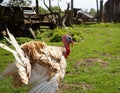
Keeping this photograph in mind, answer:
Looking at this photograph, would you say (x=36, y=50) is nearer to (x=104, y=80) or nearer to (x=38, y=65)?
(x=38, y=65)

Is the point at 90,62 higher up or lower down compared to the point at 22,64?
lower down

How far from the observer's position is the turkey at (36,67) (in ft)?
17.2

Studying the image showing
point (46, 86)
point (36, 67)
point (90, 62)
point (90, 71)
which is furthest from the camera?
point (90, 62)

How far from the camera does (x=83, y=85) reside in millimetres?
9242

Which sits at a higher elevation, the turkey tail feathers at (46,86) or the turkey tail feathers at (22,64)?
the turkey tail feathers at (22,64)

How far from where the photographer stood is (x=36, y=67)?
562 cm

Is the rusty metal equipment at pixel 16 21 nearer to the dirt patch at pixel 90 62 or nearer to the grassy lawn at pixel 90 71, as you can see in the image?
the grassy lawn at pixel 90 71

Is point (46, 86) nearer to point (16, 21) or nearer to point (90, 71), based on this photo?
point (90, 71)

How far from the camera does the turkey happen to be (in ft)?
17.2

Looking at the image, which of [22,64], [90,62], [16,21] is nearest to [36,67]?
[22,64]

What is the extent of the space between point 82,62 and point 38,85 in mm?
6680

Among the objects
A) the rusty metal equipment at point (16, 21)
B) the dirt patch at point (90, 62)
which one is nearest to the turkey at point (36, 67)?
the dirt patch at point (90, 62)

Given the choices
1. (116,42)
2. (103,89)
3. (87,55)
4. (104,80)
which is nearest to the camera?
(103,89)

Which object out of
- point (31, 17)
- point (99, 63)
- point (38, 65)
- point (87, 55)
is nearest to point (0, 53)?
point (87, 55)
